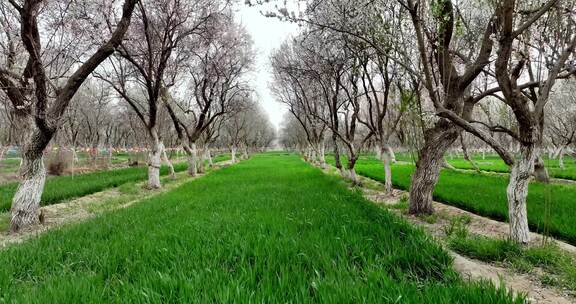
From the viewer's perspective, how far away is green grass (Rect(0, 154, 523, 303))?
2.84 meters

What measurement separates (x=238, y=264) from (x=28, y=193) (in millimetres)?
6530

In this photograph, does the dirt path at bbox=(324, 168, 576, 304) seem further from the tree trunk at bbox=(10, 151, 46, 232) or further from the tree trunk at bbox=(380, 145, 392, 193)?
the tree trunk at bbox=(10, 151, 46, 232)

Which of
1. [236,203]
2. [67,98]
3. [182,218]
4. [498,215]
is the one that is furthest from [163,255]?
[498,215]

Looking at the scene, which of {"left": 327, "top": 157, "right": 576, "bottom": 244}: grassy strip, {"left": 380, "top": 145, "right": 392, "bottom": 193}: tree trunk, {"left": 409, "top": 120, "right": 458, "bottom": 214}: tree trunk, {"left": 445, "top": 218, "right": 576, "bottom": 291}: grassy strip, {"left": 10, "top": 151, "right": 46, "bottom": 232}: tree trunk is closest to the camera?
{"left": 445, "top": 218, "right": 576, "bottom": 291}: grassy strip

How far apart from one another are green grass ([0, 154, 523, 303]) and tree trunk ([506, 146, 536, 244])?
177cm

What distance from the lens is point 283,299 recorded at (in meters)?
2.80

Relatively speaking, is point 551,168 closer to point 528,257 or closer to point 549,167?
point 549,167

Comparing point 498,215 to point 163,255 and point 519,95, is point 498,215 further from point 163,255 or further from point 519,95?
point 163,255

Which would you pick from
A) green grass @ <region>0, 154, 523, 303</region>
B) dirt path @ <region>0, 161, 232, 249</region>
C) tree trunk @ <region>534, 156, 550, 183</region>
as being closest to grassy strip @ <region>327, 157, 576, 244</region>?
green grass @ <region>0, 154, 523, 303</region>

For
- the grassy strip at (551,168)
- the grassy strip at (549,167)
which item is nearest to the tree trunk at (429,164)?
the grassy strip at (549,167)

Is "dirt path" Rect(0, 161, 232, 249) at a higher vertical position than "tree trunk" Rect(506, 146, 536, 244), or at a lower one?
lower

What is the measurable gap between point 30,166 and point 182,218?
3.87 metres

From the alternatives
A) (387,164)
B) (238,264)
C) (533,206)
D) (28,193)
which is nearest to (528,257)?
(238,264)

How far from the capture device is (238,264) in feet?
12.3
